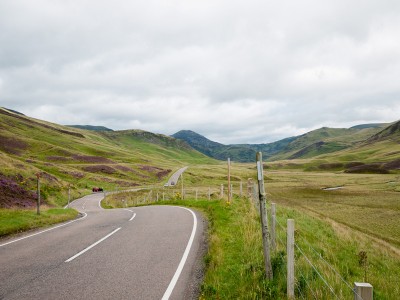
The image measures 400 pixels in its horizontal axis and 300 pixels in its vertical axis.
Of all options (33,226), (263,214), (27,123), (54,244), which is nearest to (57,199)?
(33,226)

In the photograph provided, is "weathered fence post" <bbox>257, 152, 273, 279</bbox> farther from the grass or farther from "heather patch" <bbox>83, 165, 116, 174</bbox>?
"heather patch" <bbox>83, 165, 116, 174</bbox>

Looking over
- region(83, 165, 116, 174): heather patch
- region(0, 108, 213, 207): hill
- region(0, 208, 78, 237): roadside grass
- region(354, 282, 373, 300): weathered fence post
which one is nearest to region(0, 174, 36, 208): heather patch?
region(0, 108, 213, 207): hill

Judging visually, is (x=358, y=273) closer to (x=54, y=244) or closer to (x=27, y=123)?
(x=54, y=244)

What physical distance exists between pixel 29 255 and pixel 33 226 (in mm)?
7477

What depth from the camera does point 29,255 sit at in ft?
34.5

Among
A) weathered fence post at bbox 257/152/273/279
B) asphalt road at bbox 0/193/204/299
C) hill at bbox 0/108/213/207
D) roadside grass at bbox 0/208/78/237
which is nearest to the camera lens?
weathered fence post at bbox 257/152/273/279

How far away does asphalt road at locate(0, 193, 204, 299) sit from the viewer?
7.27 meters

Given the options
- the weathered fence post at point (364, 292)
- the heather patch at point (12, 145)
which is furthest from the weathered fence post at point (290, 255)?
the heather patch at point (12, 145)

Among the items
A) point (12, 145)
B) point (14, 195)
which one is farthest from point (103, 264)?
point (12, 145)

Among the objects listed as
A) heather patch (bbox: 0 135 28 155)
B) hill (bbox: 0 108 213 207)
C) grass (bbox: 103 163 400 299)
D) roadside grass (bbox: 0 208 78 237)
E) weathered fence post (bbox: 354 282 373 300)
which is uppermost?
heather patch (bbox: 0 135 28 155)

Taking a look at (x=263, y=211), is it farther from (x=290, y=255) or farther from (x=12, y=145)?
(x=12, y=145)

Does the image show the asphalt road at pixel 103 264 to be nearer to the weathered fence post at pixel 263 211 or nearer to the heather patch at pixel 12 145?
the weathered fence post at pixel 263 211

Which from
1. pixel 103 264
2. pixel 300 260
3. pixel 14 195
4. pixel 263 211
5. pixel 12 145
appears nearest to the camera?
pixel 263 211

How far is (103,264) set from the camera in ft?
30.7
